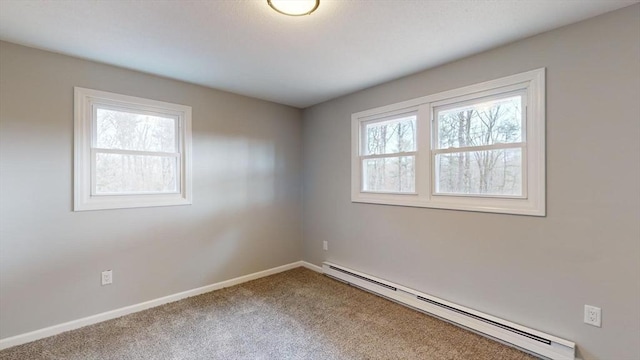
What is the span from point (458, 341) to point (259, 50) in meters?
2.81

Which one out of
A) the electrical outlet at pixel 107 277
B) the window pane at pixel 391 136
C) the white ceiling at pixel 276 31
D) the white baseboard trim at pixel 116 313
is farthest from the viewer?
the window pane at pixel 391 136

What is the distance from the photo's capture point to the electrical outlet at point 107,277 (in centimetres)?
257

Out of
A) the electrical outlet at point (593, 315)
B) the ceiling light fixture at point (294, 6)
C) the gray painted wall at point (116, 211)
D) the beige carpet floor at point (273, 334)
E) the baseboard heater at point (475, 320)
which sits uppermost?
the ceiling light fixture at point (294, 6)

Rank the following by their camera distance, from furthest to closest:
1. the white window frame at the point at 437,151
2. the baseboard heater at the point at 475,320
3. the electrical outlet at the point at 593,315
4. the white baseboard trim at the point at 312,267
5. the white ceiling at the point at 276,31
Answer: the white baseboard trim at the point at 312,267 < the white window frame at the point at 437,151 < the baseboard heater at the point at 475,320 < the electrical outlet at the point at 593,315 < the white ceiling at the point at 276,31

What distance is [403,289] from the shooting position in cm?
283

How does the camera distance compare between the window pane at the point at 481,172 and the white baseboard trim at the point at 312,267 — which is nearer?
the window pane at the point at 481,172

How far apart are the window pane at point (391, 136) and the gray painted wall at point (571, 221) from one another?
1.21ft

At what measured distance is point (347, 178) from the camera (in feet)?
11.5

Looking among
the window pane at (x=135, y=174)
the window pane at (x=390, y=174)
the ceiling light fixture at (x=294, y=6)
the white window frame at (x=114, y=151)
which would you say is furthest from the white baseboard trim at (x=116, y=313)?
the ceiling light fixture at (x=294, y=6)

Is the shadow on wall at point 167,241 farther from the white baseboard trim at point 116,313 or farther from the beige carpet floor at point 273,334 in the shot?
the beige carpet floor at point 273,334

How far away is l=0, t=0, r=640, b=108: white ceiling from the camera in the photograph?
68.9 inches

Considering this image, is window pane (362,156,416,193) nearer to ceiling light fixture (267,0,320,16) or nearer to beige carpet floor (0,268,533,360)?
beige carpet floor (0,268,533,360)

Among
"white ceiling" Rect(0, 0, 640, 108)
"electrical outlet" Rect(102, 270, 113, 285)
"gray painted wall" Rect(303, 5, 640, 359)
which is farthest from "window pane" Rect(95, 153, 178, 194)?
"gray painted wall" Rect(303, 5, 640, 359)

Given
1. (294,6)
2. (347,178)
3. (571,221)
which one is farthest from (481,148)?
(294,6)
